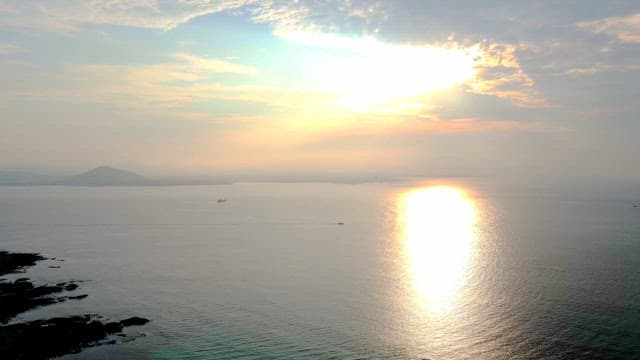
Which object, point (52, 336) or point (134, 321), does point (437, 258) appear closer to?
point (134, 321)

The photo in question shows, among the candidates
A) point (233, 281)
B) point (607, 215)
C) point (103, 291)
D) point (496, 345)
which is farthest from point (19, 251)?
point (607, 215)

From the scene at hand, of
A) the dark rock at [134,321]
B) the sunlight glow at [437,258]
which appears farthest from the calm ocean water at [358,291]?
the dark rock at [134,321]

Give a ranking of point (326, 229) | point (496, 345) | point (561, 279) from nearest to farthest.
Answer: point (496, 345), point (561, 279), point (326, 229)

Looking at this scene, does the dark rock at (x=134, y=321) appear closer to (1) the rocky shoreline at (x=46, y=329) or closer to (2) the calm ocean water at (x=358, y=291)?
(1) the rocky shoreline at (x=46, y=329)

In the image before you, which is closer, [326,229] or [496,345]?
[496,345]

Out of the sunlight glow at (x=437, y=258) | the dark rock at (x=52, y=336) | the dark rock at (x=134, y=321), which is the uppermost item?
the dark rock at (x=52, y=336)

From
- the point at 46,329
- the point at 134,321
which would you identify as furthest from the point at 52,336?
the point at 134,321

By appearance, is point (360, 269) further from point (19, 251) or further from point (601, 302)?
point (19, 251)
